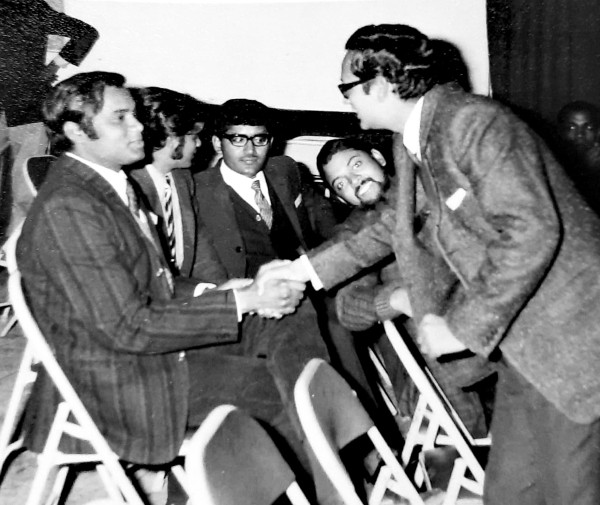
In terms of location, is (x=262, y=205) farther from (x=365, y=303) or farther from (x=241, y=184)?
(x=365, y=303)

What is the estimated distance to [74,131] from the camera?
2.07 meters

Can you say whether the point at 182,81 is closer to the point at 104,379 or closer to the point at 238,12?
the point at 238,12

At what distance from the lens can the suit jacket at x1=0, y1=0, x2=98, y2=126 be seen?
4438 millimetres

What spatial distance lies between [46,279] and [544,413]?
151 cm

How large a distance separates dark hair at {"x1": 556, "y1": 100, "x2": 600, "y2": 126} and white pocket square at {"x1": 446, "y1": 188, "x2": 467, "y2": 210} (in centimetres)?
366

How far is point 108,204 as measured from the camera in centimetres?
189

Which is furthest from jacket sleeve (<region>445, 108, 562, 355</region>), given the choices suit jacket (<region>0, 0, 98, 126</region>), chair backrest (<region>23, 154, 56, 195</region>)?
suit jacket (<region>0, 0, 98, 126</region>)

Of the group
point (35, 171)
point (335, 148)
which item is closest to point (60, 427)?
point (335, 148)

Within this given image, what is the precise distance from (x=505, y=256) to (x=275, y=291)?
35.5 inches

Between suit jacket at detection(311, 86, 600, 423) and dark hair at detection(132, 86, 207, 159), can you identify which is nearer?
suit jacket at detection(311, 86, 600, 423)

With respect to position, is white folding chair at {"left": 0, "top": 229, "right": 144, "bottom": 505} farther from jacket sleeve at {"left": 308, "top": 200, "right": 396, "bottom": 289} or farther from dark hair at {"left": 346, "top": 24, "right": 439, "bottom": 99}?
dark hair at {"left": 346, "top": 24, "right": 439, "bottom": 99}

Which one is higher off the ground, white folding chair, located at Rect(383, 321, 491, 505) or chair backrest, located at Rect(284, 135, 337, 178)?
chair backrest, located at Rect(284, 135, 337, 178)

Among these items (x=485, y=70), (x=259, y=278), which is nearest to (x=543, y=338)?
(x=259, y=278)

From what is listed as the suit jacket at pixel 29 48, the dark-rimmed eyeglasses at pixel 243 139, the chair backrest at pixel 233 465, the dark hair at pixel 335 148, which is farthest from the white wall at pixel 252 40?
the chair backrest at pixel 233 465
